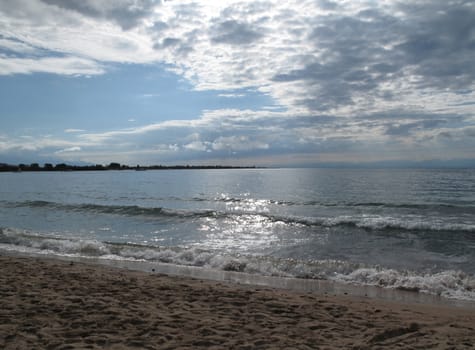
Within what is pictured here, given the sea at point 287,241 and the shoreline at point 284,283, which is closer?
the shoreline at point 284,283

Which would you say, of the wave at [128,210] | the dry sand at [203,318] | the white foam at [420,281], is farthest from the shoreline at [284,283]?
the wave at [128,210]

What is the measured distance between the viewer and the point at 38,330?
17.9ft

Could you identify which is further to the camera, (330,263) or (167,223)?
(167,223)

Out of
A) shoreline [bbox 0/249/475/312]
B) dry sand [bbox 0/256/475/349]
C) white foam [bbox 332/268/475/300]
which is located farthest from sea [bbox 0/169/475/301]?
dry sand [bbox 0/256/475/349]

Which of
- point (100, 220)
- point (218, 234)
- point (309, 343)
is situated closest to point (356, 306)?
point (309, 343)

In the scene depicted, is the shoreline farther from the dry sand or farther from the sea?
the dry sand

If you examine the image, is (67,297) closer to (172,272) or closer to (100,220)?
(172,272)

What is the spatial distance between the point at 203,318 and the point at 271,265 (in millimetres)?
4930

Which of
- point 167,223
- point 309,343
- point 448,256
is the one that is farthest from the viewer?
point 167,223

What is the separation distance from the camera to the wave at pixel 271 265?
9.11m

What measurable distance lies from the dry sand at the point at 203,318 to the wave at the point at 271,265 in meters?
1.65

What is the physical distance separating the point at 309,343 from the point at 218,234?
40.0 feet

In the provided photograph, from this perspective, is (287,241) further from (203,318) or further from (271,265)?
(203,318)

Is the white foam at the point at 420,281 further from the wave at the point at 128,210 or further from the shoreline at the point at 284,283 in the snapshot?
the wave at the point at 128,210
